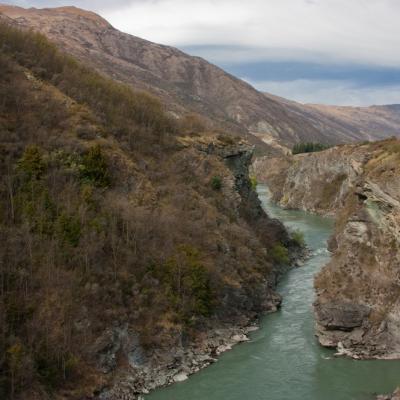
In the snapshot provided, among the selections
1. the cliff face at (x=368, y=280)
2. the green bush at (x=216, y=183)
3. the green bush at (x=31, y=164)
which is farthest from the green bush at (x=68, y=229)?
the green bush at (x=216, y=183)

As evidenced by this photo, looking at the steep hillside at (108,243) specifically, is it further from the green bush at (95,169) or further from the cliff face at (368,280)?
the cliff face at (368,280)

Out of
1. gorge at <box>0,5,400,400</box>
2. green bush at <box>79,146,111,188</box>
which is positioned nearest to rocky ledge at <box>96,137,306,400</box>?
gorge at <box>0,5,400,400</box>

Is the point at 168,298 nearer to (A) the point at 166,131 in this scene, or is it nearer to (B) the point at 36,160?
(B) the point at 36,160

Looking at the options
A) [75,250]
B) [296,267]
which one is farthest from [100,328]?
[296,267]

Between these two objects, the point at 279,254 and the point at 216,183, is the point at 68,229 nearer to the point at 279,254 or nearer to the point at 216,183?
the point at 216,183

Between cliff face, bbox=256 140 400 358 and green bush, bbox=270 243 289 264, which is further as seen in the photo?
green bush, bbox=270 243 289 264

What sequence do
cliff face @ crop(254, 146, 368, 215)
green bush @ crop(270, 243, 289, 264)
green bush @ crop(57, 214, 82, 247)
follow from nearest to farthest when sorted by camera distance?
green bush @ crop(57, 214, 82, 247) < green bush @ crop(270, 243, 289, 264) < cliff face @ crop(254, 146, 368, 215)

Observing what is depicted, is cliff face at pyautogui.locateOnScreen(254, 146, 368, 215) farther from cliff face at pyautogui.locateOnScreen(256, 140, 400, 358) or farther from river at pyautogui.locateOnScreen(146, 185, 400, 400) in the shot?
river at pyautogui.locateOnScreen(146, 185, 400, 400)
